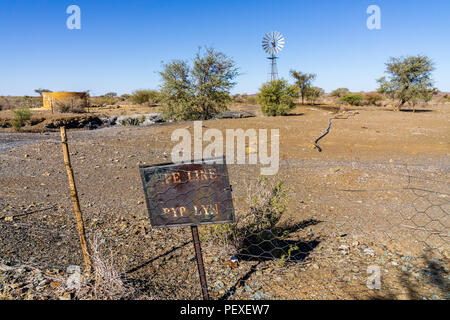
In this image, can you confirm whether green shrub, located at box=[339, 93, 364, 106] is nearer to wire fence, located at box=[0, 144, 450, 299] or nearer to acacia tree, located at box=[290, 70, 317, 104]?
acacia tree, located at box=[290, 70, 317, 104]

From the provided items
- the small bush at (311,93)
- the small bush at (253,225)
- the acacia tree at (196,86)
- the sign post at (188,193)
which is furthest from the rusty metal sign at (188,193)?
Answer: the small bush at (311,93)

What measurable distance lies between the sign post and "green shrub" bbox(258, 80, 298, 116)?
61.7 feet

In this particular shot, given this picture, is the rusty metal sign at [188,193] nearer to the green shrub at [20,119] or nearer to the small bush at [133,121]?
the green shrub at [20,119]

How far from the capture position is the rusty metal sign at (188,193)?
2219 millimetres

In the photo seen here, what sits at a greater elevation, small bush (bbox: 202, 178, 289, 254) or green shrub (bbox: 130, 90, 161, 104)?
green shrub (bbox: 130, 90, 161, 104)

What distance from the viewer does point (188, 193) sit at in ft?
7.39

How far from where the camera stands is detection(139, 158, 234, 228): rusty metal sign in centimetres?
222

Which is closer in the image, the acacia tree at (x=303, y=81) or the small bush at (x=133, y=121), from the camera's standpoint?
the small bush at (x=133, y=121)

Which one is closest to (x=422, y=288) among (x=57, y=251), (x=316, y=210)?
(x=316, y=210)

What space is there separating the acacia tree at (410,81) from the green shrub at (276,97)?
9.79 metres

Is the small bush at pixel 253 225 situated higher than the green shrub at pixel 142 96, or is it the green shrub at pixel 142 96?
the green shrub at pixel 142 96

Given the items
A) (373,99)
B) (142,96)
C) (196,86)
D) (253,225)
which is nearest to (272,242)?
(253,225)

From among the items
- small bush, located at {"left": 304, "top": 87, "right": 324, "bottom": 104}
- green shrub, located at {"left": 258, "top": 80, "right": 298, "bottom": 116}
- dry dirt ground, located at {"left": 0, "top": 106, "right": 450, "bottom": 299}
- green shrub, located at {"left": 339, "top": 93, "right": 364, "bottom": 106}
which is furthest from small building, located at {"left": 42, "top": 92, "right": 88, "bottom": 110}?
green shrub, located at {"left": 339, "top": 93, "right": 364, "bottom": 106}

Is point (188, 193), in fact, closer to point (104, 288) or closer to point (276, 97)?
point (104, 288)
